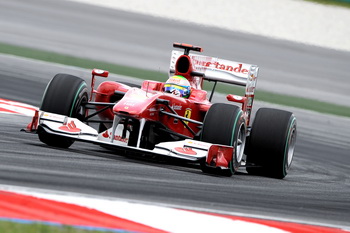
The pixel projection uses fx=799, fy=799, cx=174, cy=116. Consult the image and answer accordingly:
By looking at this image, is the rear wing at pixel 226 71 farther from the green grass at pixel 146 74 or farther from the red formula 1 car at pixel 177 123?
the green grass at pixel 146 74

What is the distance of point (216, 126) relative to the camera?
28.0 ft

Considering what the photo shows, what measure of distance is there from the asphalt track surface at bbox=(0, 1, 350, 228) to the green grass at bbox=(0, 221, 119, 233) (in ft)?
3.65

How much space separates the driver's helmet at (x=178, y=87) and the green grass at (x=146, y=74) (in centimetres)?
666

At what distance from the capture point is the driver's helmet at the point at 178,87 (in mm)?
9711

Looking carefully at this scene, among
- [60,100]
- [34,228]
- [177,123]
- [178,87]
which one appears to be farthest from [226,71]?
[34,228]

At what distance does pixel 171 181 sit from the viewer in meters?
7.55

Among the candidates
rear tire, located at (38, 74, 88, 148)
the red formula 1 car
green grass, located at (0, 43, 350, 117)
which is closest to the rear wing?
the red formula 1 car

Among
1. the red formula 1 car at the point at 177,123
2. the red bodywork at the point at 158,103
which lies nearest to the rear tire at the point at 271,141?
the red formula 1 car at the point at 177,123

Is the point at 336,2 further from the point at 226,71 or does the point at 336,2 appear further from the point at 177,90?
the point at 177,90

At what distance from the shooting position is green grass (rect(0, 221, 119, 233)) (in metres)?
4.82

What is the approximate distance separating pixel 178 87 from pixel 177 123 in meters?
0.62

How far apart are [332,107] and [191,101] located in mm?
8032

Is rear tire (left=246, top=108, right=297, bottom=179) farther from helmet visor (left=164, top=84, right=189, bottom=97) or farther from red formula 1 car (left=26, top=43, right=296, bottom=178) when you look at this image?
helmet visor (left=164, top=84, right=189, bottom=97)

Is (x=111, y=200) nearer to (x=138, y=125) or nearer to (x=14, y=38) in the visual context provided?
(x=138, y=125)
